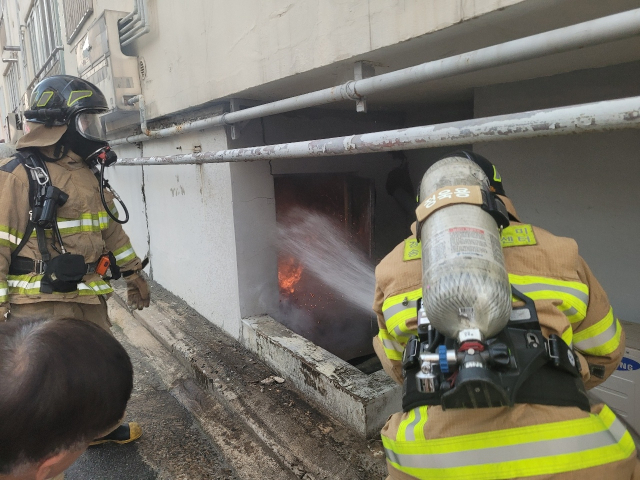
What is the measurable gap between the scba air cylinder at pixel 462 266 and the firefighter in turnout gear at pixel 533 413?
12cm

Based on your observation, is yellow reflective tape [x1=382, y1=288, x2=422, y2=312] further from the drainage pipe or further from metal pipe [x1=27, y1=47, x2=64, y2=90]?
metal pipe [x1=27, y1=47, x2=64, y2=90]

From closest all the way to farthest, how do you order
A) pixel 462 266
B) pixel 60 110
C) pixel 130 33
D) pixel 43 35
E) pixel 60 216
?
pixel 462 266, pixel 60 216, pixel 60 110, pixel 130 33, pixel 43 35

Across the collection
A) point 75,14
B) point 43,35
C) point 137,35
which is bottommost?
point 137,35

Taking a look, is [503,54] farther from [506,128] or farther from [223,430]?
[223,430]

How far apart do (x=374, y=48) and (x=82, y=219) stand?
2.24 metres

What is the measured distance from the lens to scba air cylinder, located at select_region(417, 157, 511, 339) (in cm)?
108

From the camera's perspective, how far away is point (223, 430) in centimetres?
328

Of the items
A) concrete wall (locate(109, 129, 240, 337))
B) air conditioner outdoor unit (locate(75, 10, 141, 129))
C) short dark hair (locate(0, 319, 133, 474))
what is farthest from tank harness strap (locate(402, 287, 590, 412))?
air conditioner outdoor unit (locate(75, 10, 141, 129))

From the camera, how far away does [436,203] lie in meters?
1.34

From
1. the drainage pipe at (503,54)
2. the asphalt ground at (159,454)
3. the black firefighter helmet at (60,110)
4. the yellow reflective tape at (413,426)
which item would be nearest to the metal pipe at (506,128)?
the drainage pipe at (503,54)

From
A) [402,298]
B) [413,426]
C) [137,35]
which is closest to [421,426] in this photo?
[413,426]

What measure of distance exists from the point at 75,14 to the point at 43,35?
3.36 meters

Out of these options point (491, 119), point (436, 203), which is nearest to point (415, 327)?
point (436, 203)

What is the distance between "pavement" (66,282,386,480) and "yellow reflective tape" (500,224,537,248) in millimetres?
1845
